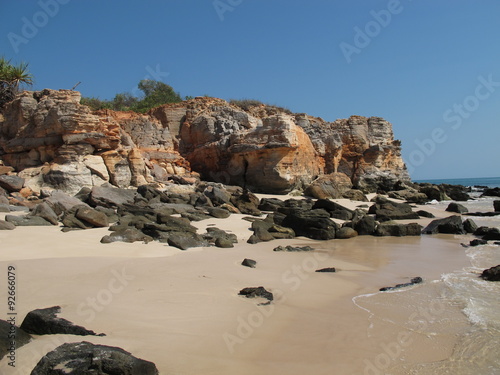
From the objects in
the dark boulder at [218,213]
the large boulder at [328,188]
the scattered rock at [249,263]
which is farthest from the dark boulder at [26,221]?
the large boulder at [328,188]

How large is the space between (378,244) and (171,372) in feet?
24.6

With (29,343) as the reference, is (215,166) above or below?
above

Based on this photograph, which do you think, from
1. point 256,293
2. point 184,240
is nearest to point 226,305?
point 256,293

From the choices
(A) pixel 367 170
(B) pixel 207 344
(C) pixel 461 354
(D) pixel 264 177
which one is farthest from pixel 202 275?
(A) pixel 367 170

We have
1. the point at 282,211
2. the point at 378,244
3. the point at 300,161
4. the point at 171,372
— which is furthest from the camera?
the point at 300,161

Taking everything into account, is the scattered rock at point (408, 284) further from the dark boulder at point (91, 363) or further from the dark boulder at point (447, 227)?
the dark boulder at point (447, 227)

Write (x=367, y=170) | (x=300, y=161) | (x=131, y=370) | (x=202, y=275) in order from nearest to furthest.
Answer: (x=131, y=370)
(x=202, y=275)
(x=300, y=161)
(x=367, y=170)

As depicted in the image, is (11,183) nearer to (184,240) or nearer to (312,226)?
(184,240)

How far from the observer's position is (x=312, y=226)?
392 inches

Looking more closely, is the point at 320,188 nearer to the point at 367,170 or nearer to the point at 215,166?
the point at 215,166

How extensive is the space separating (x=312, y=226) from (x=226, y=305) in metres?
6.19

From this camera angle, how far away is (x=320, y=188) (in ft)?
63.8

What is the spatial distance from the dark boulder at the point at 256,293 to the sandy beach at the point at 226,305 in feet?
0.35

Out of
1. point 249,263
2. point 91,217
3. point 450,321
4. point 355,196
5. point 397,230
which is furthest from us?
point 355,196
